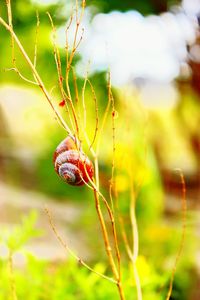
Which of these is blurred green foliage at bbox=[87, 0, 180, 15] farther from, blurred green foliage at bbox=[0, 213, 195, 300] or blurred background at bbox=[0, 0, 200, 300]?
blurred green foliage at bbox=[0, 213, 195, 300]

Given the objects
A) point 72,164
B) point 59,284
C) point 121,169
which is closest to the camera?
point 72,164

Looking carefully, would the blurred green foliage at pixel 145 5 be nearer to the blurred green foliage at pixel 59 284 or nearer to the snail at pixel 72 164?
the blurred green foliage at pixel 59 284

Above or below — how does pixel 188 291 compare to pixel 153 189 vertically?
below

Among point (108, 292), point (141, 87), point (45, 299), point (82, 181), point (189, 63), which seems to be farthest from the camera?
point (141, 87)

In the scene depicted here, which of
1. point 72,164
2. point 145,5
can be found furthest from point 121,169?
point 72,164

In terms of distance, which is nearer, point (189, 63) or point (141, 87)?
point (189, 63)

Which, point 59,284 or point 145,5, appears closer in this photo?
point 59,284

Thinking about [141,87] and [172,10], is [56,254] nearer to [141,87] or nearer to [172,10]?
[141,87]

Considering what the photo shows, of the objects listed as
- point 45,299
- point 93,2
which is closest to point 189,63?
point 93,2

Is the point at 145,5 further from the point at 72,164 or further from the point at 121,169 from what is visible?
the point at 72,164
